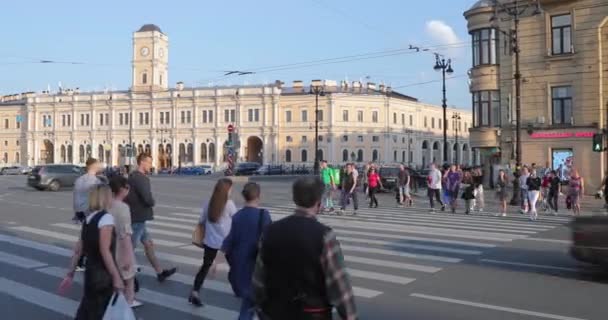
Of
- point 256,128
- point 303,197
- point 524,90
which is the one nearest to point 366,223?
point 303,197

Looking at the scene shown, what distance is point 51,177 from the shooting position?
1411 inches

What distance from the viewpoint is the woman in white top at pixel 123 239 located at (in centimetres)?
677

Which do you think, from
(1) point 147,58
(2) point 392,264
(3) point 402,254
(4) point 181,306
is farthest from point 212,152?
(4) point 181,306

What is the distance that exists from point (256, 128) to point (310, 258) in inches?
3928

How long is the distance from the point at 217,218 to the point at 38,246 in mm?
7650

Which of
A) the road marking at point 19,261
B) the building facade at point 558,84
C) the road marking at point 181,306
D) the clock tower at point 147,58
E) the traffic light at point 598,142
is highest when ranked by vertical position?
the clock tower at point 147,58

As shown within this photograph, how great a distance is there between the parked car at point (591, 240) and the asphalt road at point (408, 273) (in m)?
0.38

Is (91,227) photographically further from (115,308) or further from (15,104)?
(15,104)

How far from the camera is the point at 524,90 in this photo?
32.3 m

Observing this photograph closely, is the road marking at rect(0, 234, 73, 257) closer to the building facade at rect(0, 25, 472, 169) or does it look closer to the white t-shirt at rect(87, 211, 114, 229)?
the white t-shirt at rect(87, 211, 114, 229)

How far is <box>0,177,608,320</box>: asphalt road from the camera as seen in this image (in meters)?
7.45

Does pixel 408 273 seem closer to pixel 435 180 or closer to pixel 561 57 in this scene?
pixel 435 180

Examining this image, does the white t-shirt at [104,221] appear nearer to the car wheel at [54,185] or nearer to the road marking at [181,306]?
the road marking at [181,306]

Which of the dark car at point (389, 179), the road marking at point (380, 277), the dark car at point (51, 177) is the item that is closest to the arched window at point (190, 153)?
the dark car at point (51, 177)
